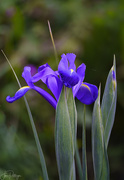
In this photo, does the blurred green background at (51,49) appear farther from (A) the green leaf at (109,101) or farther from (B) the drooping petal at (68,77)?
(B) the drooping petal at (68,77)

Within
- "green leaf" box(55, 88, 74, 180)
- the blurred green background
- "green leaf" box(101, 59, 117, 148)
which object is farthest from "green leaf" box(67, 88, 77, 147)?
the blurred green background

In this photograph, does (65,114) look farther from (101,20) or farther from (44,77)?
(101,20)

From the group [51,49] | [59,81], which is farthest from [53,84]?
[51,49]

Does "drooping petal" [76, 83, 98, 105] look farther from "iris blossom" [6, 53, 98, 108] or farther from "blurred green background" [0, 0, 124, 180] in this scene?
"blurred green background" [0, 0, 124, 180]

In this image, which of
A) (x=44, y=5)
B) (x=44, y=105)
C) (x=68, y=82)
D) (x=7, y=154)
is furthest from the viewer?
(x=44, y=5)

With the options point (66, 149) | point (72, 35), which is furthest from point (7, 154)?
point (72, 35)

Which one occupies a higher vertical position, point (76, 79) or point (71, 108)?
point (76, 79)

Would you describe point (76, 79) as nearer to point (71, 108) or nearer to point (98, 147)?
point (71, 108)
